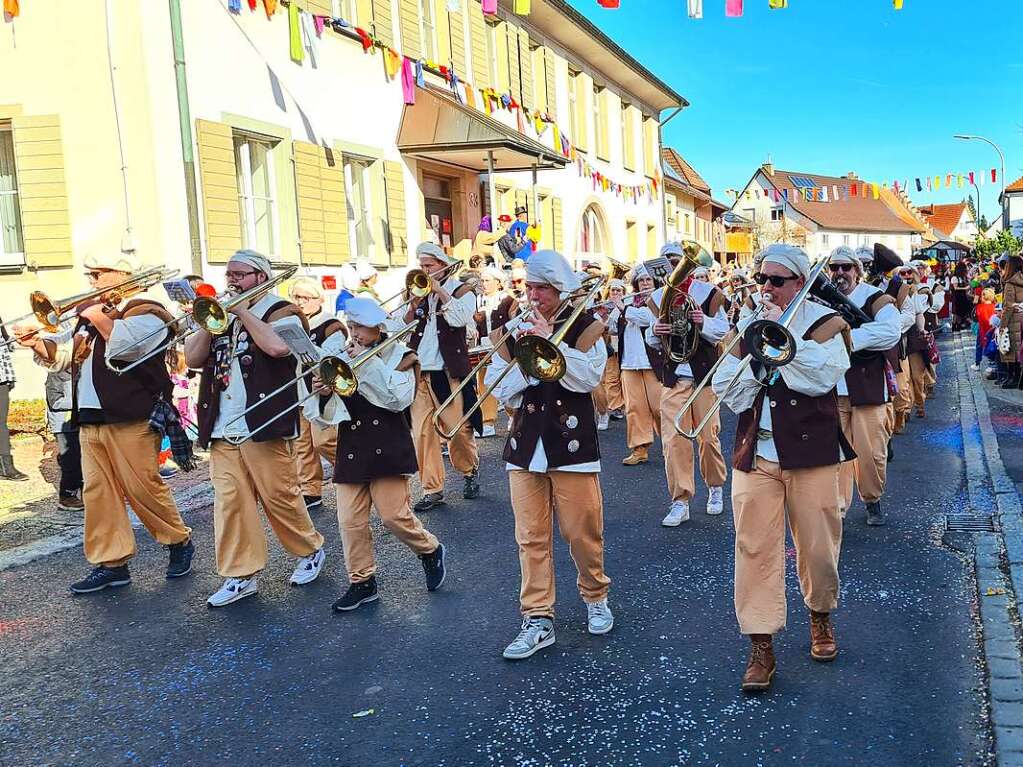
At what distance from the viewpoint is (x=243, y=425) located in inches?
204

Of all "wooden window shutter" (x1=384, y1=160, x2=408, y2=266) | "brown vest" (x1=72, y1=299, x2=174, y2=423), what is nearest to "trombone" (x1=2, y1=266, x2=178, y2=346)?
"brown vest" (x1=72, y1=299, x2=174, y2=423)

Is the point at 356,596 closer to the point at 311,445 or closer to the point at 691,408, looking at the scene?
the point at 311,445

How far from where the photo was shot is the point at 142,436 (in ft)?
18.5

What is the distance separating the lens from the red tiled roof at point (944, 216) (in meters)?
103

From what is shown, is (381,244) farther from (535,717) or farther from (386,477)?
(535,717)

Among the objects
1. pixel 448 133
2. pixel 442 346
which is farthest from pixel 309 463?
pixel 448 133

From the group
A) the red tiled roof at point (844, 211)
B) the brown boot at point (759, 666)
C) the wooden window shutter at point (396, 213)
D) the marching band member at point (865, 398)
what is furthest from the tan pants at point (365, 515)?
the red tiled roof at point (844, 211)

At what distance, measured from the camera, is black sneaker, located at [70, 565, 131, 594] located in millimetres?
5566

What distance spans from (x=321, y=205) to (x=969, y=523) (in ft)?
32.1

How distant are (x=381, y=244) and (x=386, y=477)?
1065 centimetres

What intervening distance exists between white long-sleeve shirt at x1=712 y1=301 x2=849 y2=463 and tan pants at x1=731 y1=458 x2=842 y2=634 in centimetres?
13

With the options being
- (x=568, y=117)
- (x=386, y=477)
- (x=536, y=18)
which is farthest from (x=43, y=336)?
(x=568, y=117)

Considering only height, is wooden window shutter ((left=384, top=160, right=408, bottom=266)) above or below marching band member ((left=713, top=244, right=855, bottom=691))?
above

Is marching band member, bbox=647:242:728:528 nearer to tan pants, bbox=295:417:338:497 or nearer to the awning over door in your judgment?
tan pants, bbox=295:417:338:497
